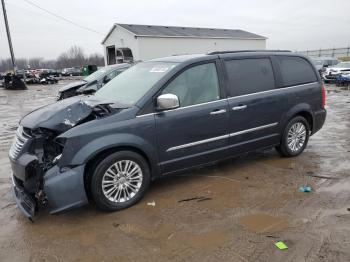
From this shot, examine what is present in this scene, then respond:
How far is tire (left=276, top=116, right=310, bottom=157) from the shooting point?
582 centimetres

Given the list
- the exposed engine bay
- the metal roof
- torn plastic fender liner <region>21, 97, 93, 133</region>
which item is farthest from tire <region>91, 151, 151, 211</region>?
the metal roof

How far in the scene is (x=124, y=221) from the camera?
394 centimetres

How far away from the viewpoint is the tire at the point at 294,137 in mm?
5820

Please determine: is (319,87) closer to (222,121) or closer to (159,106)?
(222,121)

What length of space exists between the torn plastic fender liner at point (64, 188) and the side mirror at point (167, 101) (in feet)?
3.92

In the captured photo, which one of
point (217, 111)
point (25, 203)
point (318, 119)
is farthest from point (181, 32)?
point (25, 203)

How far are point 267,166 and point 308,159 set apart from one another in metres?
0.85

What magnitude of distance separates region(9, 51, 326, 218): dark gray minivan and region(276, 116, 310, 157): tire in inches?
1.6

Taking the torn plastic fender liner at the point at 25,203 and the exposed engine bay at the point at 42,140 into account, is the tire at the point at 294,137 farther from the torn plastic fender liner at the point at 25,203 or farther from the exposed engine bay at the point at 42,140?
the torn plastic fender liner at the point at 25,203

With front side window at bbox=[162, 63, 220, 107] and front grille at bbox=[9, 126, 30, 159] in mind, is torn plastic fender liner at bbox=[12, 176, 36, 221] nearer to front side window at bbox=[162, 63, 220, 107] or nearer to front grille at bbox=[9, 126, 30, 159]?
front grille at bbox=[9, 126, 30, 159]

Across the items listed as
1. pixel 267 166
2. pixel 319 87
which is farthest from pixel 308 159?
pixel 319 87

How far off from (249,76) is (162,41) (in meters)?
31.2

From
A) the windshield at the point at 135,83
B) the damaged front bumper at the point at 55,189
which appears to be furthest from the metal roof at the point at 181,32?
the damaged front bumper at the point at 55,189

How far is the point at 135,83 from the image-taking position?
4.82m
